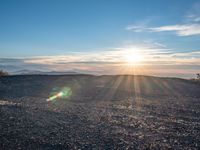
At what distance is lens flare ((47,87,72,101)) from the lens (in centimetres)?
2025

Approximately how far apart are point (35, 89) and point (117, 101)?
7265 mm

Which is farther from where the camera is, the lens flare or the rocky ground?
the lens flare

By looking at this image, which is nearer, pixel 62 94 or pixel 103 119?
pixel 103 119

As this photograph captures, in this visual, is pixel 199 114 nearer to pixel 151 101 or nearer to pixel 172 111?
pixel 172 111

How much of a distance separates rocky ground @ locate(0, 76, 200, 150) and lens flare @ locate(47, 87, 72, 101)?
43 cm

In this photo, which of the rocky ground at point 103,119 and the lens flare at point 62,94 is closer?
the rocky ground at point 103,119

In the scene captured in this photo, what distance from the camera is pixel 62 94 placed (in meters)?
21.6

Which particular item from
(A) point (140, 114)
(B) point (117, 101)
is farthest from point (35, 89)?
(A) point (140, 114)

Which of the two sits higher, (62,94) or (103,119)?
(62,94)

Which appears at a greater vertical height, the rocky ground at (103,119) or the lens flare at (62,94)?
the lens flare at (62,94)

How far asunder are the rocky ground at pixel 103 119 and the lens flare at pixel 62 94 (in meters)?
0.43

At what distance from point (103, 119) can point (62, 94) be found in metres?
9.00

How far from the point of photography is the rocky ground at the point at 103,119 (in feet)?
31.7

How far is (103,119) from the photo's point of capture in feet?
42.9
